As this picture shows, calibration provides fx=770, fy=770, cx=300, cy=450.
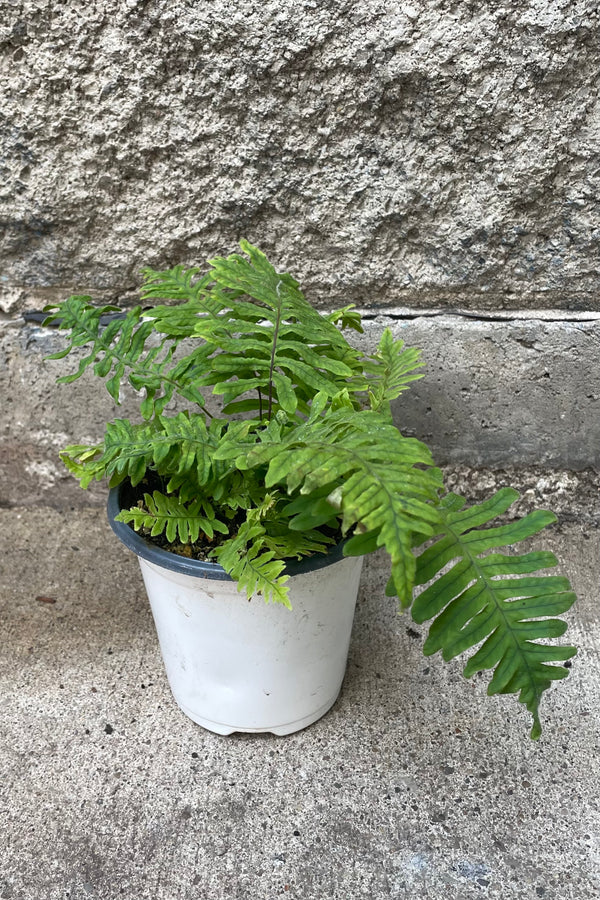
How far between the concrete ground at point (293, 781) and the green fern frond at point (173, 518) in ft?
1.61

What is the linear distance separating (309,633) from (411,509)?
0.52 metres

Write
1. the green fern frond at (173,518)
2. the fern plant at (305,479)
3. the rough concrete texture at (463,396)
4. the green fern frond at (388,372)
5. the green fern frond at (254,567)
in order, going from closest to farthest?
the fern plant at (305,479), the green fern frond at (254,567), the green fern frond at (173,518), the green fern frond at (388,372), the rough concrete texture at (463,396)

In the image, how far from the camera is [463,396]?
199 centimetres

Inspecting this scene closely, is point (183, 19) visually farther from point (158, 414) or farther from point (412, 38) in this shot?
point (158, 414)

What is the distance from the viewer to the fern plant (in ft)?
3.62

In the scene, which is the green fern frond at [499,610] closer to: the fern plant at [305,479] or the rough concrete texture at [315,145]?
the fern plant at [305,479]

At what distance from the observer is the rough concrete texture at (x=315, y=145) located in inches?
62.7

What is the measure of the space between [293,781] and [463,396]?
102 cm

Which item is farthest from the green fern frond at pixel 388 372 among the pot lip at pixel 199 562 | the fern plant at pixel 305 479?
the pot lip at pixel 199 562

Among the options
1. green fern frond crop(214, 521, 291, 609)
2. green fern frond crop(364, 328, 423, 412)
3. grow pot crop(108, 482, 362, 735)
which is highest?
green fern frond crop(364, 328, 423, 412)

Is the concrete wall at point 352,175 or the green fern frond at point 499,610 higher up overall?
the concrete wall at point 352,175

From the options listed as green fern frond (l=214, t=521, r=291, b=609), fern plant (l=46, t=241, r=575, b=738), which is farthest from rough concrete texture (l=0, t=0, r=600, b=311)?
green fern frond (l=214, t=521, r=291, b=609)

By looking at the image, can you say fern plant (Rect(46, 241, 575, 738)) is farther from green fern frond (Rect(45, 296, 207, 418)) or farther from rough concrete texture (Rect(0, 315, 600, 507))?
rough concrete texture (Rect(0, 315, 600, 507))

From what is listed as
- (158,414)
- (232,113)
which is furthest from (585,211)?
(158,414)
